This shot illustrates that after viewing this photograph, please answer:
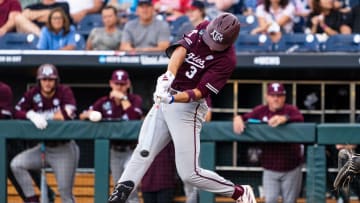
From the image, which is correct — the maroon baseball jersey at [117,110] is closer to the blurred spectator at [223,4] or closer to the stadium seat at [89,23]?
the stadium seat at [89,23]

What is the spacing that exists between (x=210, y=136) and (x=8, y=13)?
140 inches

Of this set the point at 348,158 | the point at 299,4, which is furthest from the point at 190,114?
the point at 299,4

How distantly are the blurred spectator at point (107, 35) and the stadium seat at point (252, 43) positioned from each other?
1275 mm

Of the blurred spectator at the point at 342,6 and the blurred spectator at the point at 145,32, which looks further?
the blurred spectator at the point at 342,6

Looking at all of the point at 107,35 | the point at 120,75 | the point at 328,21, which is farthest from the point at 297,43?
the point at 120,75

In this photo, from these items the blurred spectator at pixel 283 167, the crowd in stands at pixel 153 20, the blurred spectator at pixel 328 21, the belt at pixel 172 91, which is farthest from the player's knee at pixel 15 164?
the blurred spectator at pixel 328 21

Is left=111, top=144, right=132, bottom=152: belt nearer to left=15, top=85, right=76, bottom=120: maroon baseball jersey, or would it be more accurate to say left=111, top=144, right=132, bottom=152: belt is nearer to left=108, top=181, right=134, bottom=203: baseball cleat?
left=15, top=85, right=76, bottom=120: maroon baseball jersey

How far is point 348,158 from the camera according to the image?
757 cm

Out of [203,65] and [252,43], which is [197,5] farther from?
[203,65]

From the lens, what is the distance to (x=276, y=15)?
10953mm

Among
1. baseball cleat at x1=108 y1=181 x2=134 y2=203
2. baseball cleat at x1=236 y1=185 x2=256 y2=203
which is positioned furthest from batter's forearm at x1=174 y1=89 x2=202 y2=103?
baseball cleat at x1=236 y1=185 x2=256 y2=203

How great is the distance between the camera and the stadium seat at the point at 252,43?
10.3 m

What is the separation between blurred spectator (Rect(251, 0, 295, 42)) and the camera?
10.7m

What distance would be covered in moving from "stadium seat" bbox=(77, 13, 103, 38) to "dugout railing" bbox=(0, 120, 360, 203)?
2.64 metres
